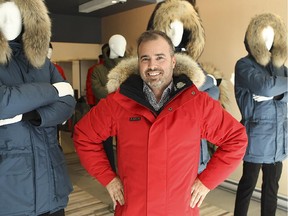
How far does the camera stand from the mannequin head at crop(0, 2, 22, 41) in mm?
1296

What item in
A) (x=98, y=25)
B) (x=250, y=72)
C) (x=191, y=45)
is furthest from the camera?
(x=98, y=25)

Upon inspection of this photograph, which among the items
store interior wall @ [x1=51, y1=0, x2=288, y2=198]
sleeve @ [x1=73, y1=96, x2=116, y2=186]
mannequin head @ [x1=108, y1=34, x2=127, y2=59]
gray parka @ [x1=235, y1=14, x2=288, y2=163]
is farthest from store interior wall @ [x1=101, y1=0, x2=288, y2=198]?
sleeve @ [x1=73, y1=96, x2=116, y2=186]

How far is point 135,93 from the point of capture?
4.16ft

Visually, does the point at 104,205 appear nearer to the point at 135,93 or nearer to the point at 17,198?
the point at 17,198

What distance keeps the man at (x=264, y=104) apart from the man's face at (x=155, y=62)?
1060mm

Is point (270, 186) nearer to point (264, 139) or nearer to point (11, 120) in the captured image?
point (264, 139)

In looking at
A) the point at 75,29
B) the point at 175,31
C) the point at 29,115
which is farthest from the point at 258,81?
the point at 75,29

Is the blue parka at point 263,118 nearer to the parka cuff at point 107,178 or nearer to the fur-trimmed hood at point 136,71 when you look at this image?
the fur-trimmed hood at point 136,71

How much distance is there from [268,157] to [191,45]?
99 cm

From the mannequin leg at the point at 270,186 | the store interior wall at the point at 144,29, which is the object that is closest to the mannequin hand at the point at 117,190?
the store interior wall at the point at 144,29

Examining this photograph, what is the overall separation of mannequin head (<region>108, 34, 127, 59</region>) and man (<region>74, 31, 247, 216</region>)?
1.85 m

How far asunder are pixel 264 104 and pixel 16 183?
1701mm

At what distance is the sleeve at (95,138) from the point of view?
1310 mm

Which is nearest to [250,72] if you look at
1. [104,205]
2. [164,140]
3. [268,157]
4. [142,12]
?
[268,157]
